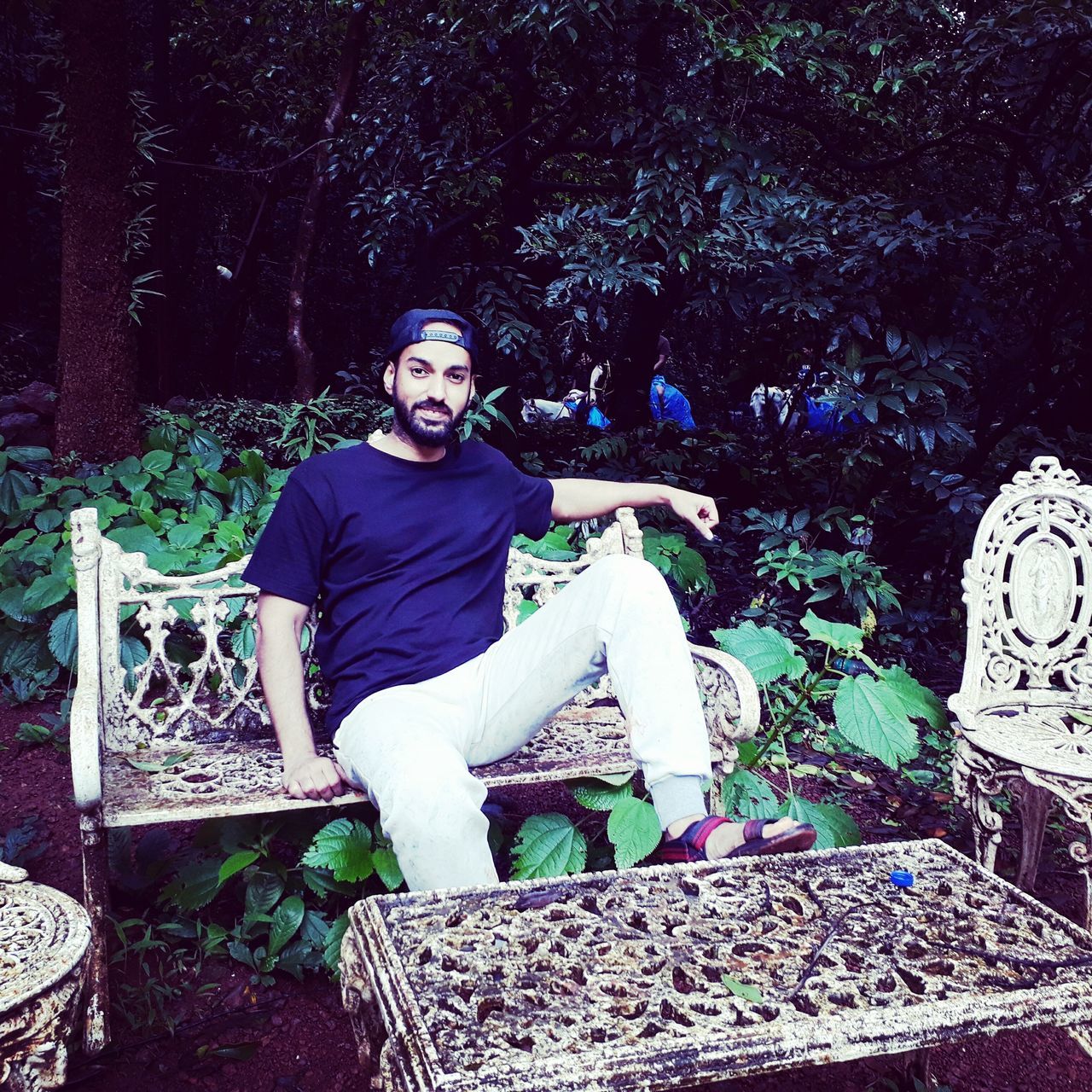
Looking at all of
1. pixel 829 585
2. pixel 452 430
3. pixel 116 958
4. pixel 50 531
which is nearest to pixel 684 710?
pixel 452 430

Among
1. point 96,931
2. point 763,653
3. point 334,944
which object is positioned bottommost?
point 334,944

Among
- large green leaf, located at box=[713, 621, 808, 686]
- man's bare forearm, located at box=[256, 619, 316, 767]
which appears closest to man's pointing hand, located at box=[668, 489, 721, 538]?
large green leaf, located at box=[713, 621, 808, 686]

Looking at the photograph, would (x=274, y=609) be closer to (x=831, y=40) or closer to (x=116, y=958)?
(x=116, y=958)

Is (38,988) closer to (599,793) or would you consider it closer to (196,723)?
(196,723)

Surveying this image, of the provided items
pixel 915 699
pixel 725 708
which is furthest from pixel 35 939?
pixel 915 699

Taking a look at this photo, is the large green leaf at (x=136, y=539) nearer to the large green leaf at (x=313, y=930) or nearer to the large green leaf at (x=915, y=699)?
the large green leaf at (x=313, y=930)

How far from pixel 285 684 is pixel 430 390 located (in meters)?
0.97

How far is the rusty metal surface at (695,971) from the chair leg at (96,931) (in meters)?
0.78

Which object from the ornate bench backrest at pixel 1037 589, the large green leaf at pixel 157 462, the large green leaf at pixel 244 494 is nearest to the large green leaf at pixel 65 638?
the large green leaf at pixel 244 494

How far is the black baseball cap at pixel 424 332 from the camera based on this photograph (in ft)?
9.63

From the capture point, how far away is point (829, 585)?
16.9ft

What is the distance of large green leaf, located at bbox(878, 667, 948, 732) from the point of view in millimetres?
2840

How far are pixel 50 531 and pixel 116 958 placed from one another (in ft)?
8.49

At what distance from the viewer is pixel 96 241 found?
5367 millimetres
